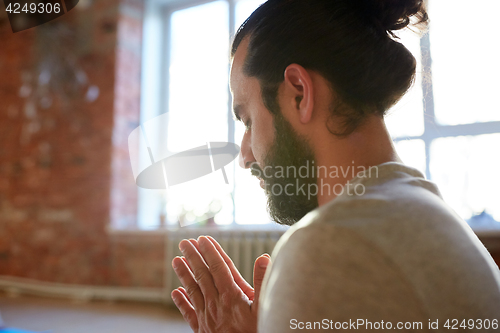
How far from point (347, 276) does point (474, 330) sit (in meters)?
0.18

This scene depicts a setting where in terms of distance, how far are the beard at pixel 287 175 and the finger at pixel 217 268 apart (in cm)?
21

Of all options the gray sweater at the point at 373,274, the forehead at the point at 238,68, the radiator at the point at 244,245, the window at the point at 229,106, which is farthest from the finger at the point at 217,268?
the radiator at the point at 244,245

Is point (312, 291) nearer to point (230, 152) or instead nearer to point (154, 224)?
point (230, 152)

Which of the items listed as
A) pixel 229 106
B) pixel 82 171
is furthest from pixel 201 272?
pixel 82 171

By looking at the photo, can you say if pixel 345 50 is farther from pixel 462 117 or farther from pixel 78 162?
pixel 78 162

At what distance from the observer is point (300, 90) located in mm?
780

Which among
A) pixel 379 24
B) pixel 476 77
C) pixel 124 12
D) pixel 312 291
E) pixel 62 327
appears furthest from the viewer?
pixel 124 12

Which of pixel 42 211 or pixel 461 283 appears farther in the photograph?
pixel 42 211

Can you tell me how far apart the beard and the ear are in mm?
42

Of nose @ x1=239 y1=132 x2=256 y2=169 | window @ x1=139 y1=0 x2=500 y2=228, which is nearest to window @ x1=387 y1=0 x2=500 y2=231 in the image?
window @ x1=139 y1=0 x2=500 y2=228

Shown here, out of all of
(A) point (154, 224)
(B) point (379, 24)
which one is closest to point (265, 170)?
(B) point (379, 24)

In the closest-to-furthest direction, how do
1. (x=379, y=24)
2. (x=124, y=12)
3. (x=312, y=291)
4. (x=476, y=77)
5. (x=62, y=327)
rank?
(x=312, y=291) < (x=379, y=24) < (x=62, y=327) < (x=476, y=77) < (x=124, y=12)

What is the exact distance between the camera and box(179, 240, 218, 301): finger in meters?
0.76

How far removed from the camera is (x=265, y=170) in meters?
0.89
